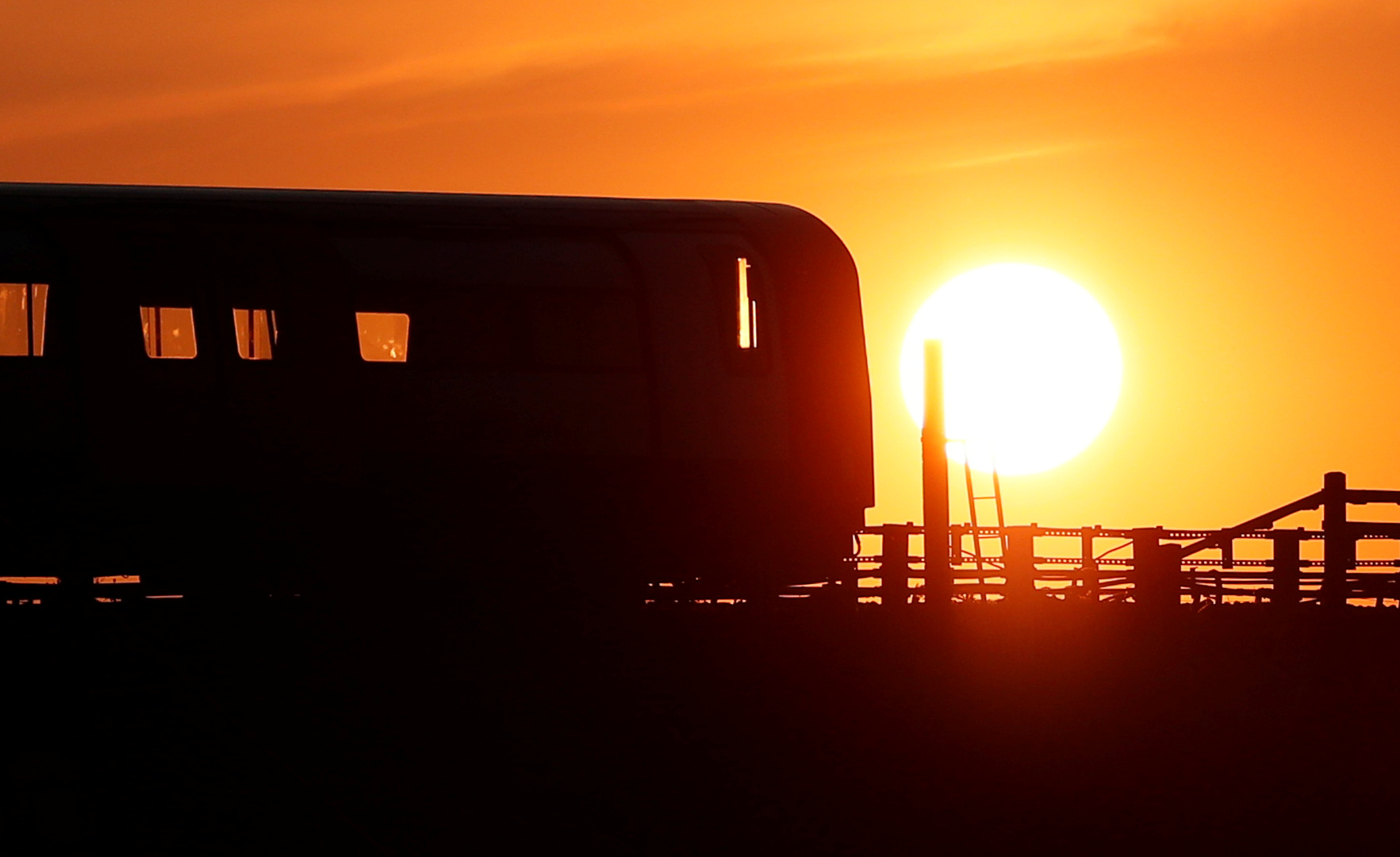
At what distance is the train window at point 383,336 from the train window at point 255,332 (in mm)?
764

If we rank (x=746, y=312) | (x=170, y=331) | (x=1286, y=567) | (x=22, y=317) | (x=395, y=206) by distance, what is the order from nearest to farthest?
(x=22, y=317) < (x=170, y=331) < (x=395, y=206) < (x=746, y=312) < (x=1286, y=567)

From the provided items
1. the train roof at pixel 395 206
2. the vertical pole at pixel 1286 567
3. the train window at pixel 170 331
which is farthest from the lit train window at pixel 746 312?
the vertical pole at pixel 1286 567

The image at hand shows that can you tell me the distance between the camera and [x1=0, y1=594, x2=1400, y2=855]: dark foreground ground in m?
12.0

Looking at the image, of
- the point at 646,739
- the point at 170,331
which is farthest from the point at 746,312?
the point at 646,739

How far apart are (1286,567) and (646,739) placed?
12359 millimetres

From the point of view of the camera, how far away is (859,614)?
21.3 metres

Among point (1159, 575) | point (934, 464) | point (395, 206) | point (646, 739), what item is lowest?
point (646, 739)

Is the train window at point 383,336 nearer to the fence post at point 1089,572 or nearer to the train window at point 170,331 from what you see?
the train window at point 170,331

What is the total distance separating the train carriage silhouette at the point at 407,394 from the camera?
57.5ft

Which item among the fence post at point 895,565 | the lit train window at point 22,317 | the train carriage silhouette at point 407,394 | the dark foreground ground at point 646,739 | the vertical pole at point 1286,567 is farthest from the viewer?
the fence post at point 895,565

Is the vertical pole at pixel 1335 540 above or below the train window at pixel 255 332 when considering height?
below

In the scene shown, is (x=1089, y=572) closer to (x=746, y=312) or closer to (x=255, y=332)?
(x=746, y=312)

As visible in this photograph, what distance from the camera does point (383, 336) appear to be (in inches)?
720

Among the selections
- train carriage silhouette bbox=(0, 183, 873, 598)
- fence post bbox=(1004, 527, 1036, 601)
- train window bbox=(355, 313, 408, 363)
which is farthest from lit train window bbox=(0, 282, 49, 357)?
fence post bbox=(1004, 527, 1036, 601)
